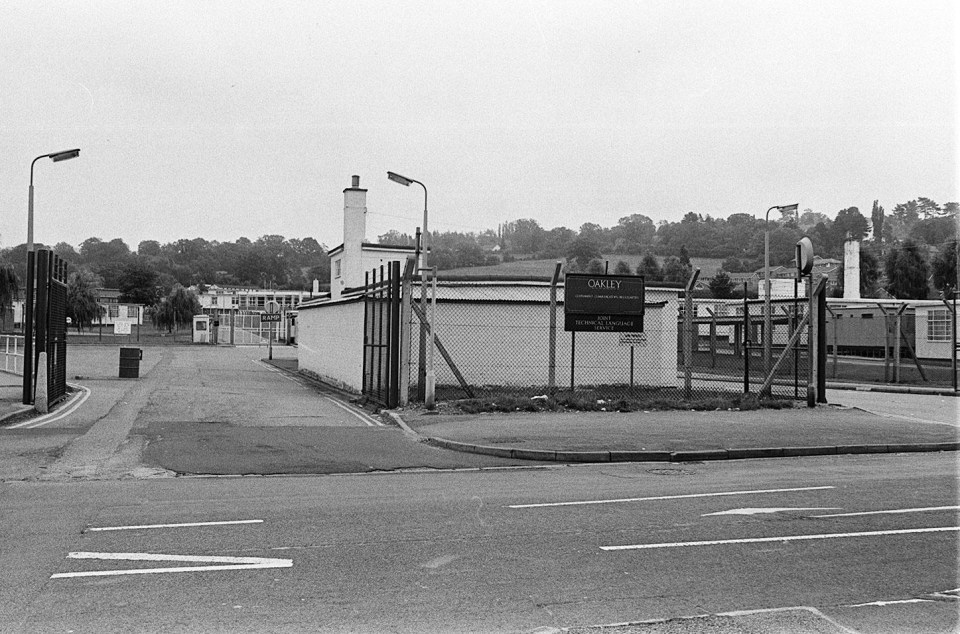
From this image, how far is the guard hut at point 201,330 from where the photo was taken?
73.3 meters

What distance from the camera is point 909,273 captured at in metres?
74.8

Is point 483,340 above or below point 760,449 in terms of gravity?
above

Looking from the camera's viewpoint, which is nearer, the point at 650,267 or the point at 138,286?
the point at 650,267

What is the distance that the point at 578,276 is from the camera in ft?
65.0

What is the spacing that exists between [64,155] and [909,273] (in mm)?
73300

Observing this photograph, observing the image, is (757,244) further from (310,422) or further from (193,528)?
(193,528)

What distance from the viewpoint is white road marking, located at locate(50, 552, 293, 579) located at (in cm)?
618

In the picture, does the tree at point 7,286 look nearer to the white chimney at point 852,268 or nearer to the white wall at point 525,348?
the white wall at point 525,348

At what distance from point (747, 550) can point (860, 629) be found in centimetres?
189

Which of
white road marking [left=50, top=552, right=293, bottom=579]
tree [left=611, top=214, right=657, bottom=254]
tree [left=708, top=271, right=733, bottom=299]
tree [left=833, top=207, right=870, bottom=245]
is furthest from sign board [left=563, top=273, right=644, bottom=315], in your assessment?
tree [left=833, top=207, right=870, bottom=245]

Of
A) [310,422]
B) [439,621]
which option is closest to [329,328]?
→ [310,422]

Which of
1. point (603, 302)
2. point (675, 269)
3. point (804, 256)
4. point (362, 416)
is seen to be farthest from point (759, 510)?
point (675, 269)

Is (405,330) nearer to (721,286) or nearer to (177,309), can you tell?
(721,286)

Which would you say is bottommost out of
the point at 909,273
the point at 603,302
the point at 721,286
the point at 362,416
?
the point at 362,416
